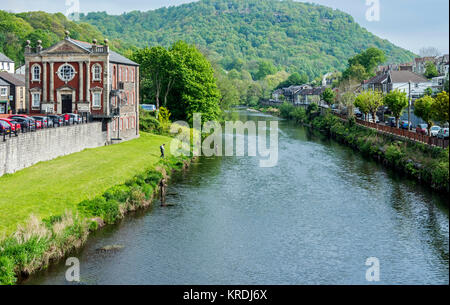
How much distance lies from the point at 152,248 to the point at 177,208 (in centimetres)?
957

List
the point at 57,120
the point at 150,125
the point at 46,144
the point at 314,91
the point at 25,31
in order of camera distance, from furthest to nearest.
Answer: the point at 314,91 → the point at 25,31 → the point at 150,125 → the point at 57,120 → the point at 46,144

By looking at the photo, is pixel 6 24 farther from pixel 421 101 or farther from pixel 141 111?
pixel 421 101

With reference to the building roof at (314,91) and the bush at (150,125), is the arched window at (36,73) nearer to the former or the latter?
the bush at (150,125)

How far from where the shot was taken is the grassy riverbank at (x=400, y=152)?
1943 inches

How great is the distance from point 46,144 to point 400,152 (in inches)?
1501

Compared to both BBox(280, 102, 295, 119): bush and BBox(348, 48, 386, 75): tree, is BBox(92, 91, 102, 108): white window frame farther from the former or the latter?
BBox(348, 48, 386, 75): tree

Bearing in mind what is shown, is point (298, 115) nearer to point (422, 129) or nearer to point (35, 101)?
point (422, 129)

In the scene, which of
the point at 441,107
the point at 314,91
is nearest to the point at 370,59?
the point at 314,91

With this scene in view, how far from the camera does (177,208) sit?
42594 mm

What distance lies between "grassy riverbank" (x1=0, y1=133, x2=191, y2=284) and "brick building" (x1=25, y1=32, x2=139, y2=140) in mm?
8852

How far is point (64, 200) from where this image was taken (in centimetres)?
3738

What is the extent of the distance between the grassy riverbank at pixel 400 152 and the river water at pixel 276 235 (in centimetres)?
186

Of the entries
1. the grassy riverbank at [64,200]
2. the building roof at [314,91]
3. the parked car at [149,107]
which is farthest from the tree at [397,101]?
the building roof at [314,91]

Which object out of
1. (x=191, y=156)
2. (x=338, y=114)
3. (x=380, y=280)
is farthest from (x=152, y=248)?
(x=338, y=114)
